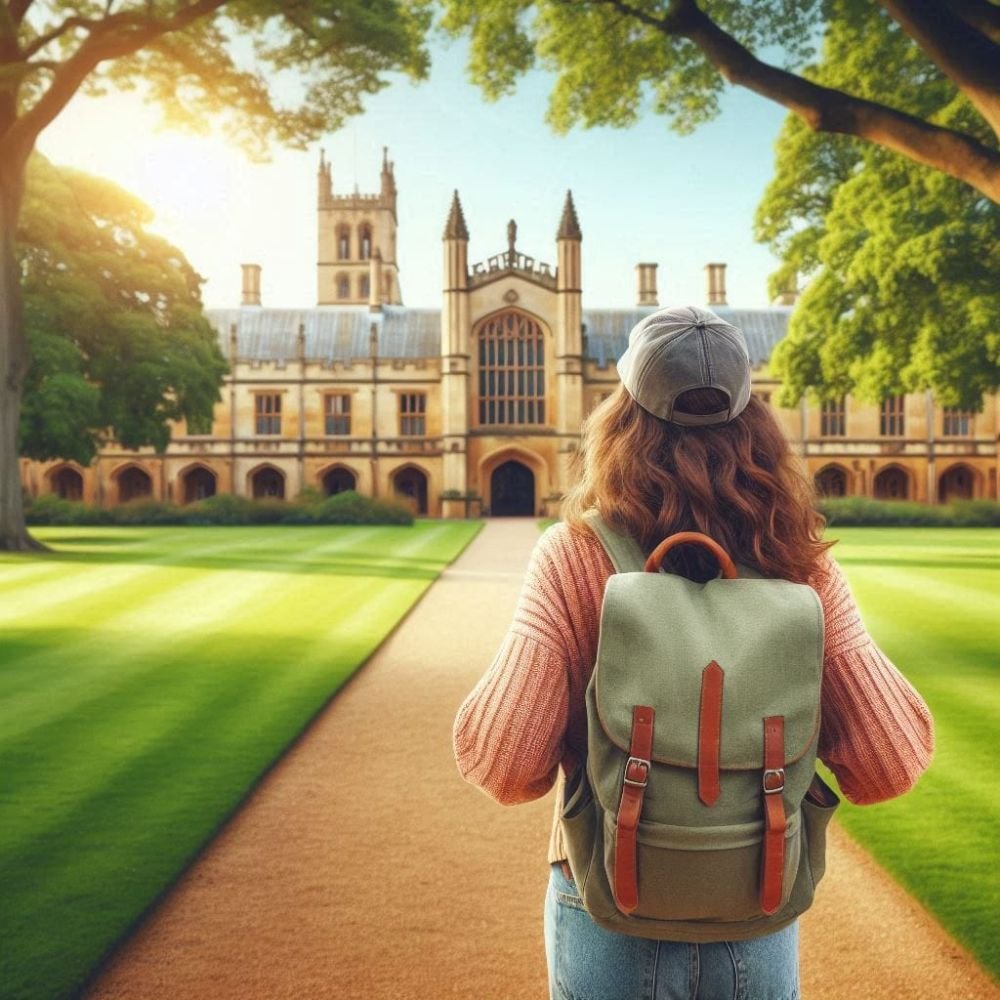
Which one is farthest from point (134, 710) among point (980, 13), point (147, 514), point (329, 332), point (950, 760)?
point (329, 332)

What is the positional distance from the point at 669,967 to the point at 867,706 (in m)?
0.49

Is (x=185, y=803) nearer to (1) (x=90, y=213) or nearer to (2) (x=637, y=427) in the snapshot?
(2) (x=637, y=427)

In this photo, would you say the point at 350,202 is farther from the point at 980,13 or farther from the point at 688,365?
the point at 688,365

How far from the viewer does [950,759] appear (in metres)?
4.79

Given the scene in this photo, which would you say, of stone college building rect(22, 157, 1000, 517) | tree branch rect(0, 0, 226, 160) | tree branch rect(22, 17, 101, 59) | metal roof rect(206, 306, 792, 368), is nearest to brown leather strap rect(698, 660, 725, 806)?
tree branch rect(0, 0, 226, 160)

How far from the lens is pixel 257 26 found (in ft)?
40.6

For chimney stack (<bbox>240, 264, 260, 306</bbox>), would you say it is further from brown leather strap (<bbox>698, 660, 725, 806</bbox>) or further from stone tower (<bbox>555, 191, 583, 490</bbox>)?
brown leather strap (<bbox>698, 660, 725, 806</bbox>)

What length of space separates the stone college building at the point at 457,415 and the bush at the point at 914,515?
7.15 meters

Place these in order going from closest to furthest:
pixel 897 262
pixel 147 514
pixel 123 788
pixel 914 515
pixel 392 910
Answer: pixel 392 910 < pixel 123 788 < pixel 897 262 < pixel 914 515 < pixel 147 514

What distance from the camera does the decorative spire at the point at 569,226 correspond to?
33.3m

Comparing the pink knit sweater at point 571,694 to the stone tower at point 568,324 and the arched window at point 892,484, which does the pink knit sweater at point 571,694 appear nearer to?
the stone tower at point 568,324

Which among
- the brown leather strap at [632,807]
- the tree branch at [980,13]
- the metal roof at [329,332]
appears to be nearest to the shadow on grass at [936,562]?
the tree branch at [980,13]

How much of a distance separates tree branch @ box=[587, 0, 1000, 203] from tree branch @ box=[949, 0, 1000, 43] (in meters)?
0.75

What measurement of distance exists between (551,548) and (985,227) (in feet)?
45.8
